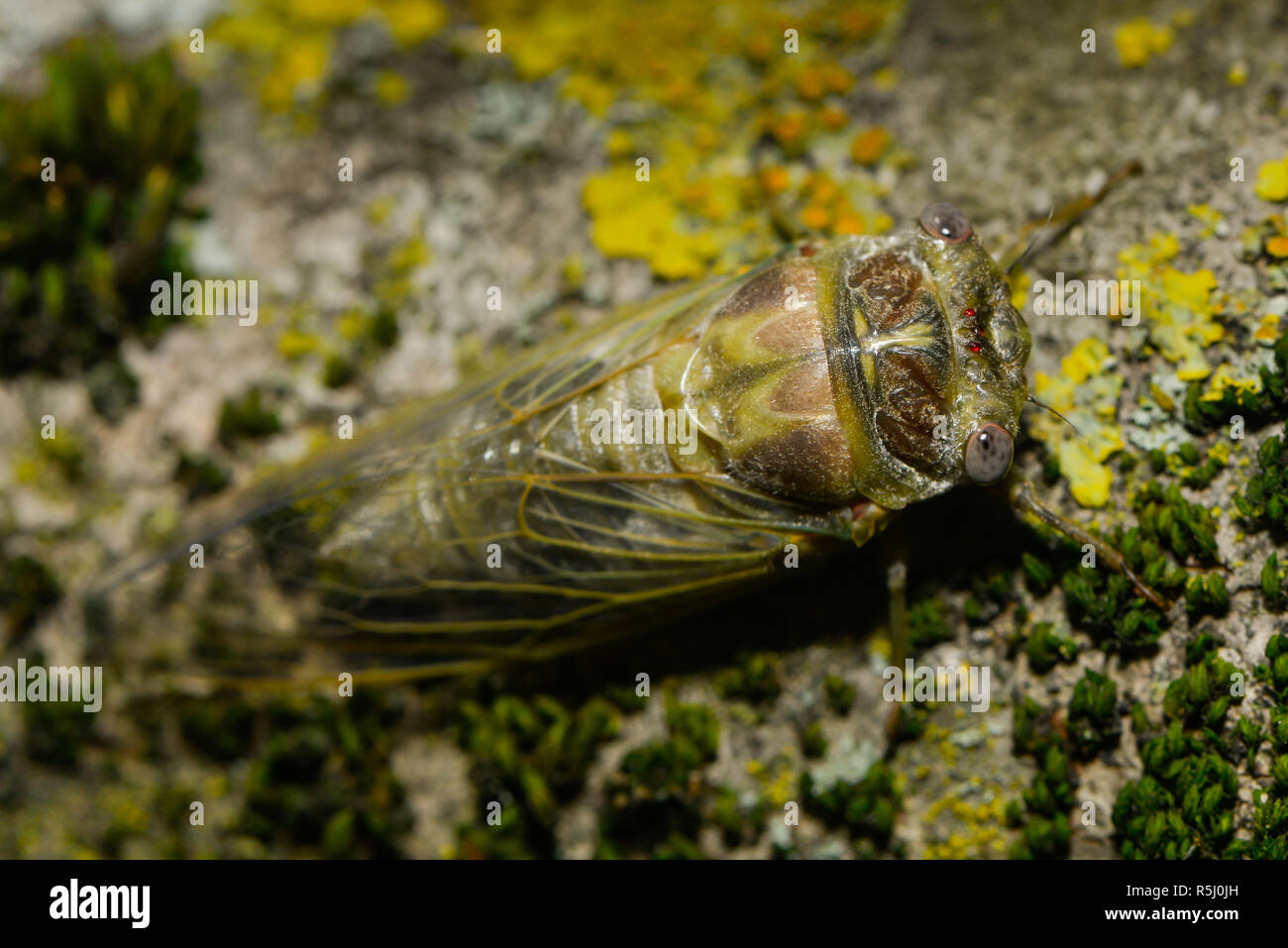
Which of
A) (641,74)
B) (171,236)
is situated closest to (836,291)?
(641,74)

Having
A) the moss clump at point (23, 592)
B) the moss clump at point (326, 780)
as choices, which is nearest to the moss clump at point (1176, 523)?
the moss clump at point (326, 780)

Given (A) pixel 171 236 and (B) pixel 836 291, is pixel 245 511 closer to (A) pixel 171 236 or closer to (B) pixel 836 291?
(A) pixel 171 236

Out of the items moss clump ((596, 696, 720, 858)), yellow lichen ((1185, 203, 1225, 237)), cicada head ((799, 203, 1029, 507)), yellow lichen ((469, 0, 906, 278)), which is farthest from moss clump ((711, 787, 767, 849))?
yellow lichen ((1185, 203, 1225, 237))

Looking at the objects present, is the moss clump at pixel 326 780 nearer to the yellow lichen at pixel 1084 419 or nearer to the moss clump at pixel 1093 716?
the moss clump at pixel 1093 716

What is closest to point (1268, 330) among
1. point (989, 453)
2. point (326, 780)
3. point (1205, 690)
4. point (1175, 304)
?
point (1175, 304)

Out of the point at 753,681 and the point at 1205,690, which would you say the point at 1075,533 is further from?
the point at 753,681
